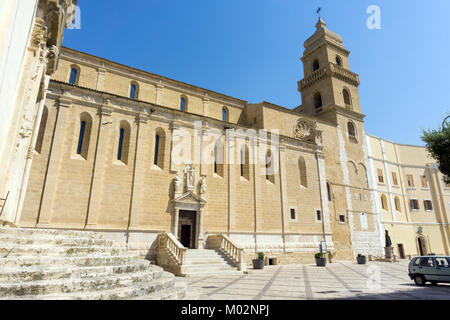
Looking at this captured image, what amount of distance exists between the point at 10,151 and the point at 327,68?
27.4m

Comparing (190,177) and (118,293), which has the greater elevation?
(190,177)

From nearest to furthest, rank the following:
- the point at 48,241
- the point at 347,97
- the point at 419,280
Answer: the point at 48,241, the point at 419,280, the point at 347,97

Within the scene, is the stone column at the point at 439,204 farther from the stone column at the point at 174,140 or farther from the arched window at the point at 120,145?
the arched window at the point at 120,145

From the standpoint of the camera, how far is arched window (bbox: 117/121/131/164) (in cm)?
1572

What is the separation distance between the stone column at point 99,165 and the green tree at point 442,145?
16.3 metres

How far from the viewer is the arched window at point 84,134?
14.8 meters

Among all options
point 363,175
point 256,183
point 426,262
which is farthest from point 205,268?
point 363,175

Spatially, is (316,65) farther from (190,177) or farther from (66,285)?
(66,285)

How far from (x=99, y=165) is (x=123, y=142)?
2.18 metres

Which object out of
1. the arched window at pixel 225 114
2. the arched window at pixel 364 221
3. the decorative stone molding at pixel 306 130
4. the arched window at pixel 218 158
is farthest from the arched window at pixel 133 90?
the arched window at pixel 364 221

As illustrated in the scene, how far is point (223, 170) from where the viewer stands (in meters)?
18.8

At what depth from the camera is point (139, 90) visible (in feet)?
64.6
